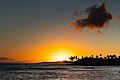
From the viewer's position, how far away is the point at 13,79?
7762 cm

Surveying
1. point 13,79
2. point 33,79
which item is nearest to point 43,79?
point 33,79

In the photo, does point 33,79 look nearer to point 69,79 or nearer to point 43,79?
point 43,79

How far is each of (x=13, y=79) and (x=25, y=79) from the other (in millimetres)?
2992

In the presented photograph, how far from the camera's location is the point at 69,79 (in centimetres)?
8112

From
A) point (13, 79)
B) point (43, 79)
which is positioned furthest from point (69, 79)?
point (13, 79)

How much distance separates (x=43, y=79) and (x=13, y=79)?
25.3ft

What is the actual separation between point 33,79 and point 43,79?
2.58 m

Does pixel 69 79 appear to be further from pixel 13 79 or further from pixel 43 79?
pixel 13 79

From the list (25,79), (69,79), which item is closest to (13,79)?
(25,79)

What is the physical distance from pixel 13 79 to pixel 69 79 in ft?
47.9

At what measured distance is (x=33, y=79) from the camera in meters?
79.2

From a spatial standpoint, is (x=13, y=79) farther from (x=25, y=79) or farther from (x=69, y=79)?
(x=69, y=79)

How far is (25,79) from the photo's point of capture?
256 ft

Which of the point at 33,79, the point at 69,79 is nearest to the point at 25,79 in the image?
the point at 33,79
